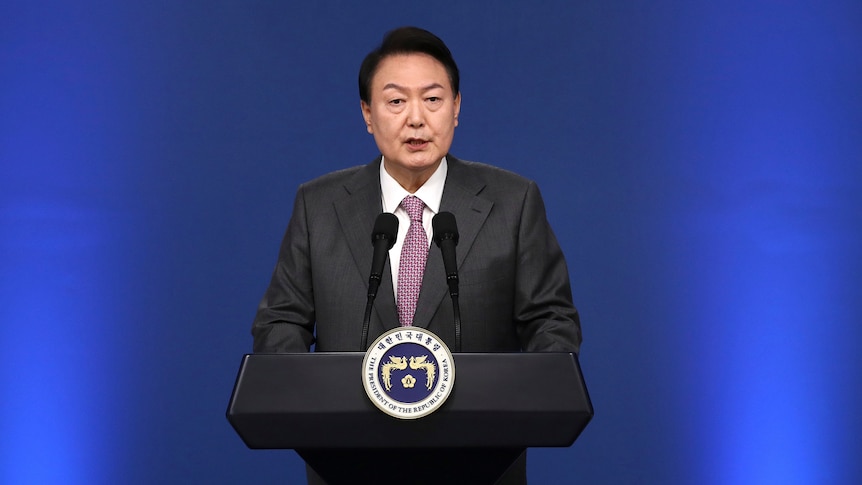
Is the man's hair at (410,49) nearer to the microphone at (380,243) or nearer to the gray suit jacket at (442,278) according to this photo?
the gray suit jacket at (442,278)

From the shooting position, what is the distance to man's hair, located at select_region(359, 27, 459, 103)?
1689mm

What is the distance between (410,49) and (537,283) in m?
0.44

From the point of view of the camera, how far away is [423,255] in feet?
5.45

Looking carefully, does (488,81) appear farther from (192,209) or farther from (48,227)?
(48,227)

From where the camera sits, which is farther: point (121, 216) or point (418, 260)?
point (121, 216)

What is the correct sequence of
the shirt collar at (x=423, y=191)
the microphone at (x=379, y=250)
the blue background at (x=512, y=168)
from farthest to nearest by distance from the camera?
1. the blue background at (x=512, y=168)
2. the shirt collar at (x=423, y=191)
3. the microphone at (x=379, y=250)

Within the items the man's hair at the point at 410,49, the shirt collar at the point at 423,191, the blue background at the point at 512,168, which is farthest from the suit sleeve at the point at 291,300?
the blue background at the point at 512,168

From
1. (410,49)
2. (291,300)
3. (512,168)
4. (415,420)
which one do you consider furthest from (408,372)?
(512,168)

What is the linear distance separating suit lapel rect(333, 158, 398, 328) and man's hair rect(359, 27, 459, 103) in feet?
0.47

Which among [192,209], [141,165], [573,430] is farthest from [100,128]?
[573,430]

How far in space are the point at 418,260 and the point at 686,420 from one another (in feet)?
5.54

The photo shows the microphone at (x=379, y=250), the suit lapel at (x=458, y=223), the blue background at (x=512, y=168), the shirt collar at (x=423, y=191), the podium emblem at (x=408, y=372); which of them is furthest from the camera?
the blue background at (x=512, y=168)

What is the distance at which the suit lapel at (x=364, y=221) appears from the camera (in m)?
1.64

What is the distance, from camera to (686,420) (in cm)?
306
